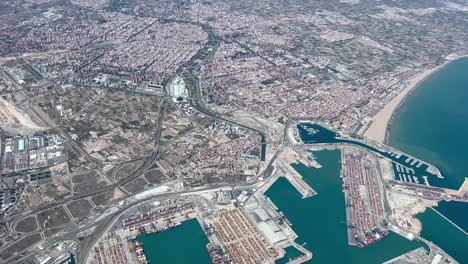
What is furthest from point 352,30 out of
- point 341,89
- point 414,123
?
point 414,123

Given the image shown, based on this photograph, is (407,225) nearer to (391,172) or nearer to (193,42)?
(391,172)

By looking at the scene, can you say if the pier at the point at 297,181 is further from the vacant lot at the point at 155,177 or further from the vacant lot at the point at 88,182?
the vacant lot at the point at 88,182

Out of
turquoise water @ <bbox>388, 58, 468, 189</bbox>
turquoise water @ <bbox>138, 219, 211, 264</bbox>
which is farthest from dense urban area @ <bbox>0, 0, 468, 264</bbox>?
turquoise water @ <bbox>388, 58, 468, 189</bbox>

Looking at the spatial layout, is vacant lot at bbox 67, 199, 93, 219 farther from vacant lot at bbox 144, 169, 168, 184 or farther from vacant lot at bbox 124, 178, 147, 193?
vacant lot at bbox 144, 169, 168, 184

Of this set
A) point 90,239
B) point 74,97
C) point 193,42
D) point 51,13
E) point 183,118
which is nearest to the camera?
point 90,239

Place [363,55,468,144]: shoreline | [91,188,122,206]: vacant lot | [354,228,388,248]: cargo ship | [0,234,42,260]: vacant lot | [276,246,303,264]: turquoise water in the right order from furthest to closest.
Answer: [363,55,468,144]: shoreline, [91,188,122,206]: vacant lot, [354,228,388,248]: cargo ship, [276,246,303,264]: turquoise water, [0,234,42,260]: vacant lot

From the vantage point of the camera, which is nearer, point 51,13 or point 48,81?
point 48,81

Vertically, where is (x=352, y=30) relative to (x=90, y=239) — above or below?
above
